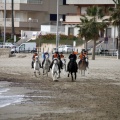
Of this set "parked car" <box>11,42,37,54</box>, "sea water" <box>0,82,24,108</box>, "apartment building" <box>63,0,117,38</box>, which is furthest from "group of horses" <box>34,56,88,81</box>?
"apartment building" <box>63,0,117,38</box>

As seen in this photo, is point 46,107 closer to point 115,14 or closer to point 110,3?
point 115,14

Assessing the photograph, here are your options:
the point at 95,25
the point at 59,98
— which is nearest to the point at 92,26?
the point at 95,25

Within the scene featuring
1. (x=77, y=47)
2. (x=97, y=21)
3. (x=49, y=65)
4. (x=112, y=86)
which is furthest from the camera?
(x=77, y=47)

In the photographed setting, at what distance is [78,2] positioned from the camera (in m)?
91.0

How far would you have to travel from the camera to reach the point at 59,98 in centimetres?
2344

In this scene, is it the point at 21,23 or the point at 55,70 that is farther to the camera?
the point at 21,23

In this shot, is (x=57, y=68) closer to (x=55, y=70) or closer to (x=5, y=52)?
(x=55, y=70)

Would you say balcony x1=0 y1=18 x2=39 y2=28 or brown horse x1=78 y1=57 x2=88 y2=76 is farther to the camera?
balcony x1=0 y1=18 x2=39 y2=28

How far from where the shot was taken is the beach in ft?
59.6

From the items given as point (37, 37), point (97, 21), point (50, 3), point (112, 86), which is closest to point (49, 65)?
point (112, 86)

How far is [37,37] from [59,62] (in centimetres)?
5502

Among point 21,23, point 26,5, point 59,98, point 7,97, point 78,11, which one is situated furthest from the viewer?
point 26,5

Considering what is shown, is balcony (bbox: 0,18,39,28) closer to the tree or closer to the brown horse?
the tree

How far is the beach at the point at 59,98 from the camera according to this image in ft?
59.6
